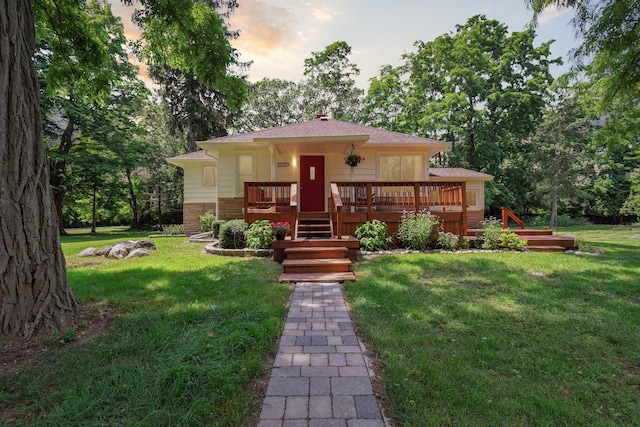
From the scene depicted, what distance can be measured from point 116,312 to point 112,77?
16.9ft

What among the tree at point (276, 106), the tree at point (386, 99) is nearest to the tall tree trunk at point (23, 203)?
the tree at point (386, 99)

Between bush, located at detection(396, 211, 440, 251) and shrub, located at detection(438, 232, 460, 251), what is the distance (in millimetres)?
174

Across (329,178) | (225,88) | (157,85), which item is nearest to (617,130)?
(329,178)

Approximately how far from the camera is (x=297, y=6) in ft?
22.9

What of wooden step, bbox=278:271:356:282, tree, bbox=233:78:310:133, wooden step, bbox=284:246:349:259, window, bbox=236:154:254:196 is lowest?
wooden step, bbox=278:271:356:282

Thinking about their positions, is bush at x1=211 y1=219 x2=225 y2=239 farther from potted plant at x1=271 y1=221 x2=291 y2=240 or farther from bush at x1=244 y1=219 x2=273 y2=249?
potted plant at x1=271 y1=221 x2=291 y2=240

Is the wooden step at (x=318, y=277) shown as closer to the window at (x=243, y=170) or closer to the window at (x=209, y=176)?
the window at (x=243, y=170)

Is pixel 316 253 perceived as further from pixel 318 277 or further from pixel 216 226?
pixel 216 226

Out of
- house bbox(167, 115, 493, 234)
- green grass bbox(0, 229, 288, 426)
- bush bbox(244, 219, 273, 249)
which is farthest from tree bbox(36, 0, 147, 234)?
green grass bbox(0, 229, 288, 426)

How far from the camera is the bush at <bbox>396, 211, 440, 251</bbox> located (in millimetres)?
7445

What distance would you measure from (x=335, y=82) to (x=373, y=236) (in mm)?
19410

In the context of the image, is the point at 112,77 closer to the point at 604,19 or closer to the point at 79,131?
the point at 604,19

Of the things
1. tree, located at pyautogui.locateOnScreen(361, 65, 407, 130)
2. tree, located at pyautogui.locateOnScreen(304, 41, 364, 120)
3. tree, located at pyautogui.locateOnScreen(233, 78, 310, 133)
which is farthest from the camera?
tree, located at pyautogui.locateOnScreen(233, 78, 310, 133)

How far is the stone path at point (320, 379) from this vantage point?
178 cm
